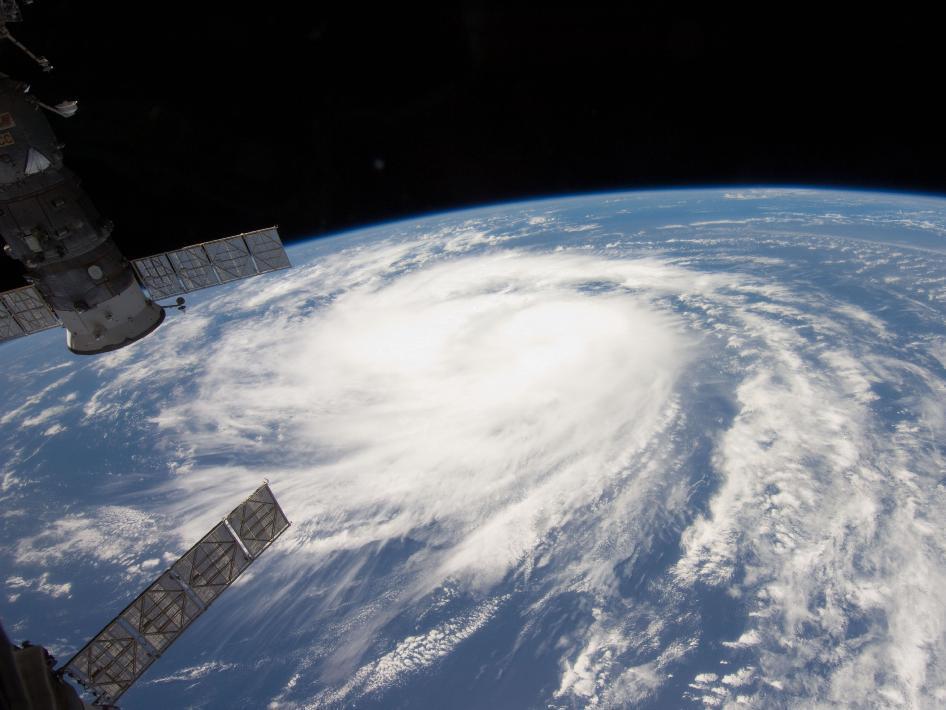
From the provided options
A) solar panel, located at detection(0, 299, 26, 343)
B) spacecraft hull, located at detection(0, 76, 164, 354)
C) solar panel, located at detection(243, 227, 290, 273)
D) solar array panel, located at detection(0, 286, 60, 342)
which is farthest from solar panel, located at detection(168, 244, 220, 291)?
solar panel, located at detection(0, 299, 26, 343)


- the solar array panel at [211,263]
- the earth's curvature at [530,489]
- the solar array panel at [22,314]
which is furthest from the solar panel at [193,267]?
the earth's curvature at [530,489]

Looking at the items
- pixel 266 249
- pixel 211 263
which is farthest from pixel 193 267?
pixel 266 249

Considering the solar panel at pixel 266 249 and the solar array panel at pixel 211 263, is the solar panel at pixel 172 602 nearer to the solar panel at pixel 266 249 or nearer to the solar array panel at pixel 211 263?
the solar array panel at pixel 211 263

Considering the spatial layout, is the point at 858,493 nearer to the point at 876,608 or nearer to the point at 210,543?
the point at 876,608

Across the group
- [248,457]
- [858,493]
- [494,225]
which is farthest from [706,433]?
[494,225]

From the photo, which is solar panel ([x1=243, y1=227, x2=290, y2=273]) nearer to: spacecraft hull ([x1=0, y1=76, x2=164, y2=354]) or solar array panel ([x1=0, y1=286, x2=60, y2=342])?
spacecraft hull ([x1=0, y1=76, x2=164, y2=354])
